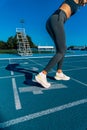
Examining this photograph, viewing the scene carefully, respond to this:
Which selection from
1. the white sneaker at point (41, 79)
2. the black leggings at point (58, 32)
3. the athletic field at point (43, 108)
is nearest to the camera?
the athletic field at point (43, 108)

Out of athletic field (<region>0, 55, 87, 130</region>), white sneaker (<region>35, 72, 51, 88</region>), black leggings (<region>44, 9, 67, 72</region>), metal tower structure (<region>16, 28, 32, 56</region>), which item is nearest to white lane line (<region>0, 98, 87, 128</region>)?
athletic field (<region>0, 55, 87, 130</region>)

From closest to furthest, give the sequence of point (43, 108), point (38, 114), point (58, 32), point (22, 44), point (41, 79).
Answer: point (38, 114) → point (43, 108) → point (41, 79) → point (58, 32) → point (22, 44)

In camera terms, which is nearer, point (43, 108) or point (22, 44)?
point (43, 108)

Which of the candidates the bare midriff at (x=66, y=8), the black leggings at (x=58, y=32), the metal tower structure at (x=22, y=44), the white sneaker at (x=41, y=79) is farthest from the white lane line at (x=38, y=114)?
the metal tower structure at (x=22, y=44)

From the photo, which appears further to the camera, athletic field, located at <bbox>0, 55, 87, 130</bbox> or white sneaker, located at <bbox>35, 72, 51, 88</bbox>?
white sneaker, located at <bbox>35, 72, 51, 88</bbox>

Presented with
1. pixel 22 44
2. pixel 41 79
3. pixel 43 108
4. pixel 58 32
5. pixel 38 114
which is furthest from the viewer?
pixel 22 44

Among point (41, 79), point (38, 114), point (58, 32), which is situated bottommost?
point (38, 114)

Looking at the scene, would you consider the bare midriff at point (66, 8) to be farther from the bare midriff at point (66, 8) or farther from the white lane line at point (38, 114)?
the white lane line at point (38, 114)

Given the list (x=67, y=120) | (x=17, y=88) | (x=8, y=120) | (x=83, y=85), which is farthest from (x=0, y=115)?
(x=83, y=85)

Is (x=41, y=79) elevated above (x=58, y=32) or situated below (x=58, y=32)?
below

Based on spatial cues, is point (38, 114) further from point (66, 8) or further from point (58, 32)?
point (66, 8)

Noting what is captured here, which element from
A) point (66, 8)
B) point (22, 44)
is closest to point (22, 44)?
point (22, 44)

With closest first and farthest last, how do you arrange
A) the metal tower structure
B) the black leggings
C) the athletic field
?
the athletic field < the black leggings < the metal tower structure

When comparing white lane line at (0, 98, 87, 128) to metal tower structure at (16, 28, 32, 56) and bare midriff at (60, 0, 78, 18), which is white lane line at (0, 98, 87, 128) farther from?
metal tower structure at (16, 28, 32, 56)
